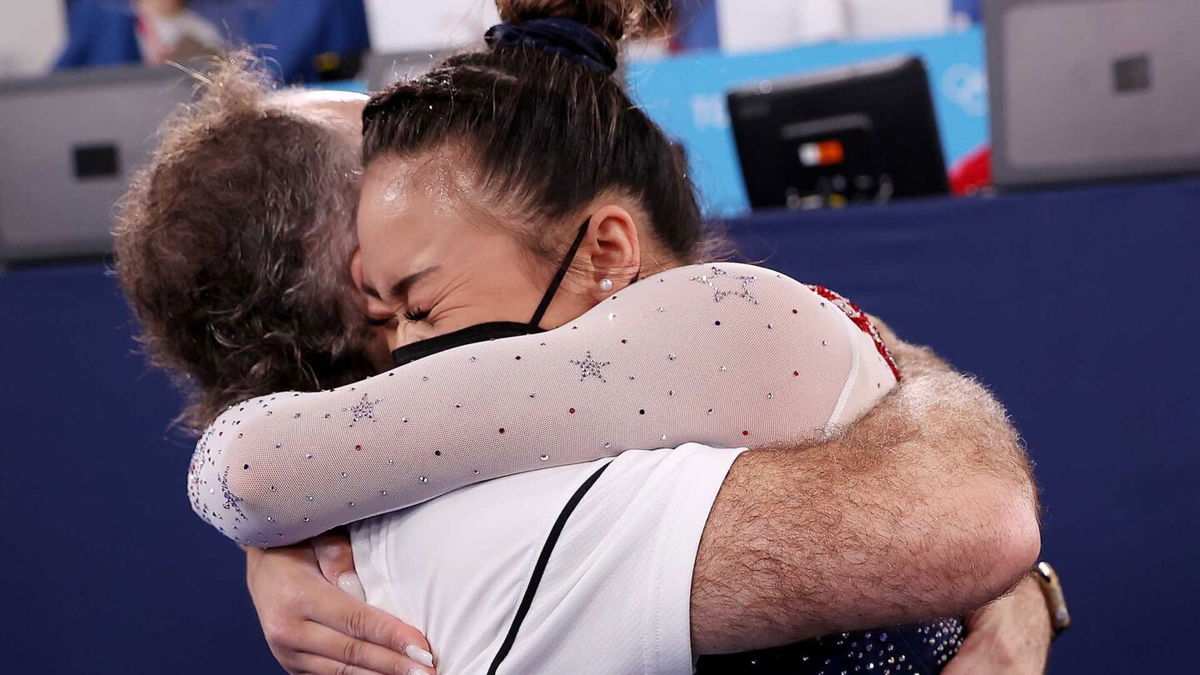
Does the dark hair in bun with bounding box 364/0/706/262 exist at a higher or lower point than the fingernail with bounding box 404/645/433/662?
higher

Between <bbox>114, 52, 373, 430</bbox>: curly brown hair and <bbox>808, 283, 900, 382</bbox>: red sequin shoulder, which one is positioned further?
<bbox>114, 52, 373, 430</bbox>: curly brown hair

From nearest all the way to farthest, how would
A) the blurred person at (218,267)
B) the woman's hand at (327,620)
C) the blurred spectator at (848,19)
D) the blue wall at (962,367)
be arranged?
the woman's hand at (327,620)
the blurred person at (218,267)
the blue wall at (962,367)
the blurred spectator at (848,19)

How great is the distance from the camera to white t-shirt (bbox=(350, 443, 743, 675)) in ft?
2.56

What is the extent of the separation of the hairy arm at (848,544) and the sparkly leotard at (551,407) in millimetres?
50

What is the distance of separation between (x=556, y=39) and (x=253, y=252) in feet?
1.19

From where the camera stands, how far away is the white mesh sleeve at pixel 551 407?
2.72 ft

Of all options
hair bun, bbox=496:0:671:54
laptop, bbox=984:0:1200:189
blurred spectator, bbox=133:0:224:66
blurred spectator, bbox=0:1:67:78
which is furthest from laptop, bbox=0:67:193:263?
blurred spectator, bbox=0:1:67:78

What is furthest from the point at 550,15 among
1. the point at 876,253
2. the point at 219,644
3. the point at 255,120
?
the point at 219,644

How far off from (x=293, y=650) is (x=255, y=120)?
20.6 inches

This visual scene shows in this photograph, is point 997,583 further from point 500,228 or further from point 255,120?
point 255,120

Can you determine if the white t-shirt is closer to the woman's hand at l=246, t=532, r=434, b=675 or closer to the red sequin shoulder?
the woman's hand at l=246, t=532, r=434, b=675

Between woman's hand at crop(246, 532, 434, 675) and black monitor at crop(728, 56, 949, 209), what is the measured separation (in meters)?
1.81

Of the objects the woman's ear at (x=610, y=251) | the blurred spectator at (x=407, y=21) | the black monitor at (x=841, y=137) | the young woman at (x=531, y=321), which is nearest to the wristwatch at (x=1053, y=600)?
the young woman at (x=531, y=321)

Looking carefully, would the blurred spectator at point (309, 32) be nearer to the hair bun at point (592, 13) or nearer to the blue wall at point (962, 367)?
the blue wall at point (962, 367)
